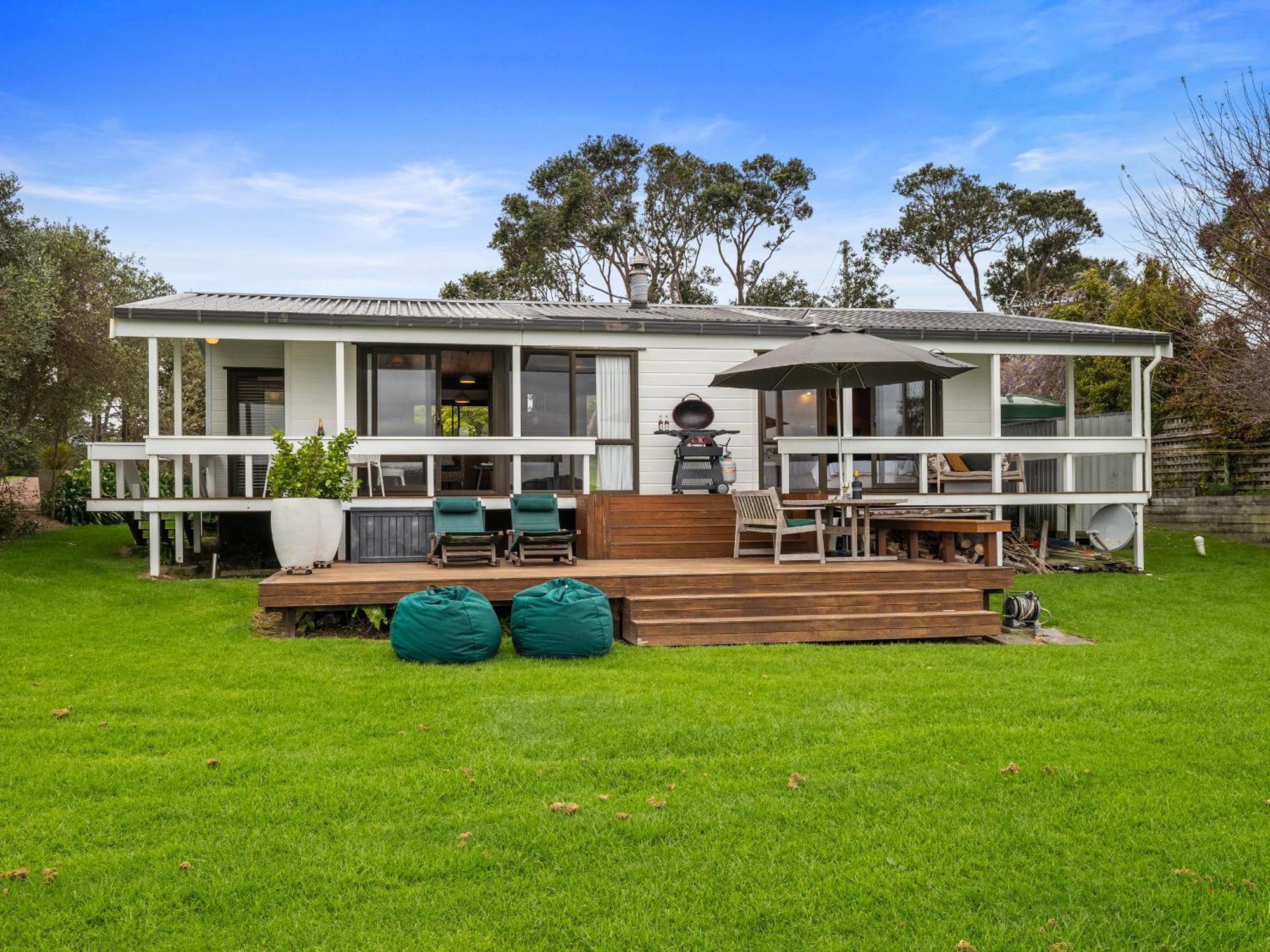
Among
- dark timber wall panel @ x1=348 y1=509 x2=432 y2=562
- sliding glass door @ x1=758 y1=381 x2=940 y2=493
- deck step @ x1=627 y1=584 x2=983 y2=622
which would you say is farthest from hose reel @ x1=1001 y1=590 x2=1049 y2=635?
dark timber wall panel @ x1=348 y1=509 x2=432 y2=562

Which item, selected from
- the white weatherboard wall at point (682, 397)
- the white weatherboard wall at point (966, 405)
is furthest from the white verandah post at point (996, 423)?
the white weatherboard wall at point (682, 397)

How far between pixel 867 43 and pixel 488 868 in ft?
60.5

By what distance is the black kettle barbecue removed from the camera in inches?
458

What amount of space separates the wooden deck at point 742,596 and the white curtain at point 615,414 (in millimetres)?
3181

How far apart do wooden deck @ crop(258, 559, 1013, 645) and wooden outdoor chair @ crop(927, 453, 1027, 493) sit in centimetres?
398

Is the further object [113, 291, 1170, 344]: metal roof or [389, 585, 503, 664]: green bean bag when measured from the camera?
[113, 291, 1170, 344]: metal roof

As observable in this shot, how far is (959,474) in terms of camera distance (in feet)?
40.4

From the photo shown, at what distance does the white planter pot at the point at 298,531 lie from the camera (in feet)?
26.3

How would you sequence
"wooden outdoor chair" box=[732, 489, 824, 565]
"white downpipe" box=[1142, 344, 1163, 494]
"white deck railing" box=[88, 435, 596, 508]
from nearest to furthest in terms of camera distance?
1. "wooden outdoor chair" box=[732, 489, 824, 565]
2. "white deck railing" box=[88, 435, 596, 508]
3. "white downpipe" box=[1142, 344, 1163, 494]

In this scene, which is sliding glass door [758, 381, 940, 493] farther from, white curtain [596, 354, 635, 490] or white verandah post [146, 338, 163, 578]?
white verandah post [146, 338, 163, 578]

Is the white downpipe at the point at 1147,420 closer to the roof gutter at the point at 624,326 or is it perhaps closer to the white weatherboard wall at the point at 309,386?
the roof gutter at the point at 624,326

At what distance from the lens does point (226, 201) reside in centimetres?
1839

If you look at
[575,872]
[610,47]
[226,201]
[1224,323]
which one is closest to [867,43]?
[610,47]

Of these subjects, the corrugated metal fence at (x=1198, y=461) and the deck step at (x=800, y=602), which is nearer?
the deck step at (x=800, y=602)
